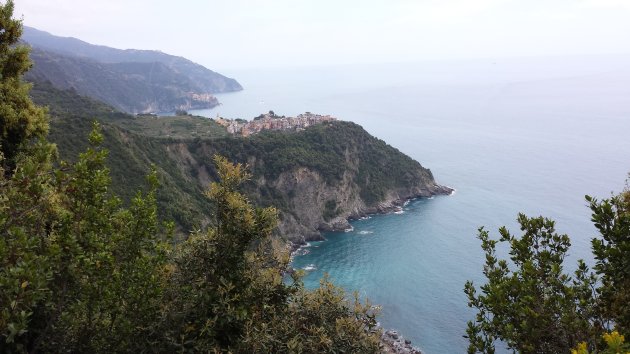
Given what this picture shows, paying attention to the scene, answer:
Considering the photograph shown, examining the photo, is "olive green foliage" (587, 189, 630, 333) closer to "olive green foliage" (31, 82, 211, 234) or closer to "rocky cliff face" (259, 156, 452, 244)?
"olive green foliage" (31, 82, 211, 234)

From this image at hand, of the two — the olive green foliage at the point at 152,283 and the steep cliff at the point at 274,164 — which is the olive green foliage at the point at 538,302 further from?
the steep cliff at the point at 274,164

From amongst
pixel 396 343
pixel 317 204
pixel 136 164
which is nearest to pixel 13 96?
pixel 396 343

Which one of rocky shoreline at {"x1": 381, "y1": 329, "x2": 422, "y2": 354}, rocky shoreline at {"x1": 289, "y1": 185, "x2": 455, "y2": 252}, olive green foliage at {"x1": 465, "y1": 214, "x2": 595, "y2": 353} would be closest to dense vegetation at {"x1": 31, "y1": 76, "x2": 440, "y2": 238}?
rocky shoreline at {"x1": 289, "y1": 185, "x2": 455, "y2": 252}

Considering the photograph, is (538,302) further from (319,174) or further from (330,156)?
(330,156)

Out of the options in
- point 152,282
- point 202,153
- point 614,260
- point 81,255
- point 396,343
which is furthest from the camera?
point 202,153

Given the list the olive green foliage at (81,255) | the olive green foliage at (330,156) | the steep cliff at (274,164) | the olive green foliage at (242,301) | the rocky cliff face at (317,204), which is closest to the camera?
the olive green foliage at (81,255)

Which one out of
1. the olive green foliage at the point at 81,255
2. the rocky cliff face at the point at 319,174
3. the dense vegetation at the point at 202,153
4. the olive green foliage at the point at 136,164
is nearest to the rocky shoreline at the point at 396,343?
the olive green foliage at the point at 136,164

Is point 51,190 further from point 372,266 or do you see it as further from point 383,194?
point 383,194
